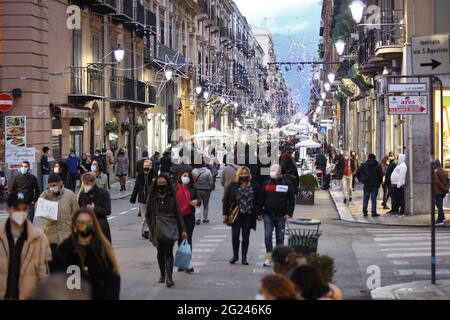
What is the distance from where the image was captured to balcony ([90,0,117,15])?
121 feet

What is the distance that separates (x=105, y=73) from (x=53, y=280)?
115ft

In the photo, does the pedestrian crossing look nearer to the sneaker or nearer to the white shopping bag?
the sneaker

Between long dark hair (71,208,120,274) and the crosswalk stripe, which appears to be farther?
the crosswalk stripe

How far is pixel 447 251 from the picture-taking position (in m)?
16.8

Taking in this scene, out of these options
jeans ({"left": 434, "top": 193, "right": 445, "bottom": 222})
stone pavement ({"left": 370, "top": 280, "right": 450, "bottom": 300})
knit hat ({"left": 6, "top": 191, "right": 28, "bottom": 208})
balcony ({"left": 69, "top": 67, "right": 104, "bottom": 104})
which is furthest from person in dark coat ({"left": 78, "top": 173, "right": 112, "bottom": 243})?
balcony ({"left": 69, "top": 67, "right": 104, "bottom": 104})

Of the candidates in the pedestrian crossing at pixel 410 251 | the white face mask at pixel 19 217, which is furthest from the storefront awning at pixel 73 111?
the white face mask at pixel 19 217

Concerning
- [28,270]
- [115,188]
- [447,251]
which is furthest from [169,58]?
[28,270]

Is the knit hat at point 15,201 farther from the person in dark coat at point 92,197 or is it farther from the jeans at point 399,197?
the jeans at point 399,197

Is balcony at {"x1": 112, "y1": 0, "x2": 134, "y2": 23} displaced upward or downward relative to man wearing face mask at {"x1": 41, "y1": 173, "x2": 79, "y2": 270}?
upward

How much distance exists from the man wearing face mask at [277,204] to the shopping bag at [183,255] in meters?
1.85

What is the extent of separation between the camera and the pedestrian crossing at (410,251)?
14266 mm

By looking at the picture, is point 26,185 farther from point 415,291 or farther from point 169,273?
point 415,291

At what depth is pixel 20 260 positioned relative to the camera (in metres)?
8.40

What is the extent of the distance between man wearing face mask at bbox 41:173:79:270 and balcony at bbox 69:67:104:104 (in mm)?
23038
